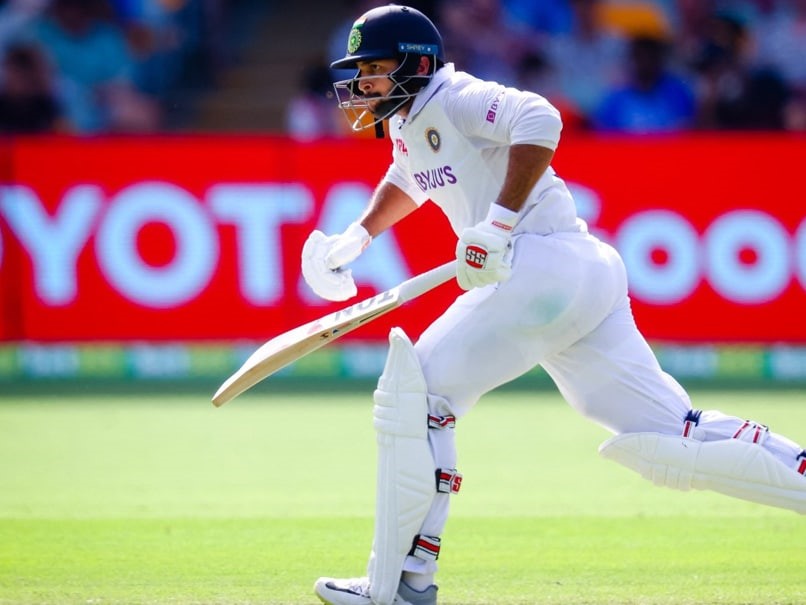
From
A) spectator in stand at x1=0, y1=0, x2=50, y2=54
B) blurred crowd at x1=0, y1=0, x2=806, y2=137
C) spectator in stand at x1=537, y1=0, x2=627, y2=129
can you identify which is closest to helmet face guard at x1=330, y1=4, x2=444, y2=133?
blurred crowd at x1=0, y1=0, x2=806, y2=137

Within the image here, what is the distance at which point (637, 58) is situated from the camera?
11.1 m

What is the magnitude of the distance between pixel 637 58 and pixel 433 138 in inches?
281

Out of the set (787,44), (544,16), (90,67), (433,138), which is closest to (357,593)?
(433,138)

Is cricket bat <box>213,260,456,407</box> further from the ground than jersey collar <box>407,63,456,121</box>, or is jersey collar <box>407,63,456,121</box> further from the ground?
jersey collar <box>407,63,456,121</box>

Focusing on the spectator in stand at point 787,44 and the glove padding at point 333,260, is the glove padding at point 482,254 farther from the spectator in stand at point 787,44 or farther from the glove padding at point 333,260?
the spectator in stand at point 787,44

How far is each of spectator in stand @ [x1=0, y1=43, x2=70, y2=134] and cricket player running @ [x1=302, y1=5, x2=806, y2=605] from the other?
7.21 metres

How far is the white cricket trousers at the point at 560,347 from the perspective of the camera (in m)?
4.09

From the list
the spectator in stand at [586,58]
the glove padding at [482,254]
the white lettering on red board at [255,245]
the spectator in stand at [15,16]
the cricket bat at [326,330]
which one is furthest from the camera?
the spectator in stand at [15,16]

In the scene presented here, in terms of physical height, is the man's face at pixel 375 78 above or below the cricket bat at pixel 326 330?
above

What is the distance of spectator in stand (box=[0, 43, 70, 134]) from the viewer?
11109 millimetres

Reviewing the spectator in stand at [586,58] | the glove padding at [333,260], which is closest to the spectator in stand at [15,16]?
the spectator in stand at [586,58]

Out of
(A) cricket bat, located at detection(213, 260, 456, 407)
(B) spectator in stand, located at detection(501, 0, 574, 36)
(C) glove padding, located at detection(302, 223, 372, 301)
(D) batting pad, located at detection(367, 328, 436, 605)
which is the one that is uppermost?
(B) spectator in stand, located at detection(501, 0, 574, 36)

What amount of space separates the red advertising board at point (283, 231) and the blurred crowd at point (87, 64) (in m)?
1.80

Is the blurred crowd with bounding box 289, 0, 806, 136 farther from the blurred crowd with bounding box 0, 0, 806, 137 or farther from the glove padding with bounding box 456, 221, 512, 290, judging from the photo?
the glove padding with bounding box 456, 221, 512, 290
